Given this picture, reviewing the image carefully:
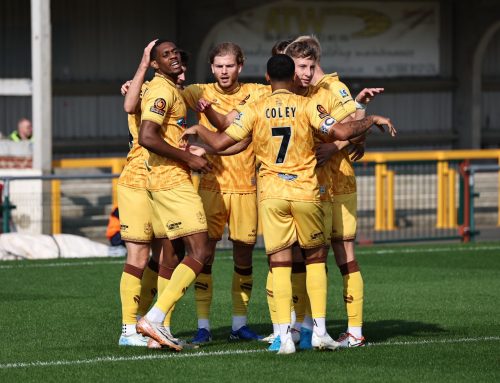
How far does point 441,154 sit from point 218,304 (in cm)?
1153

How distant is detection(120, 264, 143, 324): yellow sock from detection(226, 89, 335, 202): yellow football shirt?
1.41 metres

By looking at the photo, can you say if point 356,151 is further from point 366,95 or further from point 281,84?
point 281,84

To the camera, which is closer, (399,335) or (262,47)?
(399,335)

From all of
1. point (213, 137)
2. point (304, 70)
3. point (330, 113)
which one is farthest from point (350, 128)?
point (213, 137)

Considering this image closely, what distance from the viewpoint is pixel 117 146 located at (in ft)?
92.3

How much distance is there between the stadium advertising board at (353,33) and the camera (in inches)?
1158

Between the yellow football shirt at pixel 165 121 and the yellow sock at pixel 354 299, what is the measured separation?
145 centimetres

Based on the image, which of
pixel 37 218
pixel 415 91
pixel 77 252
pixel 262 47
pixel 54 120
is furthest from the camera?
pixel 415 91

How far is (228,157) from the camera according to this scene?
1024 centimetres

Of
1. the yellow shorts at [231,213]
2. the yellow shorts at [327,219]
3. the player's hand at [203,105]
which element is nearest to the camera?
the yellow shorts at [327,219]

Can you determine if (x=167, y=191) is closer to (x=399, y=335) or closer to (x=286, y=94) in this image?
(x=286, y=94)

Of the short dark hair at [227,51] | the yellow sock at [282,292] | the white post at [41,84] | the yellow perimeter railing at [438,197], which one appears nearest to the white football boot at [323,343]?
the yellow sock at [282,292]

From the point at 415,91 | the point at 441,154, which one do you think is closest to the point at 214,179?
the point at 441,154

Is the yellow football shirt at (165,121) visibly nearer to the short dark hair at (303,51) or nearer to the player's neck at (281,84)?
the player's neck at (281,84)
